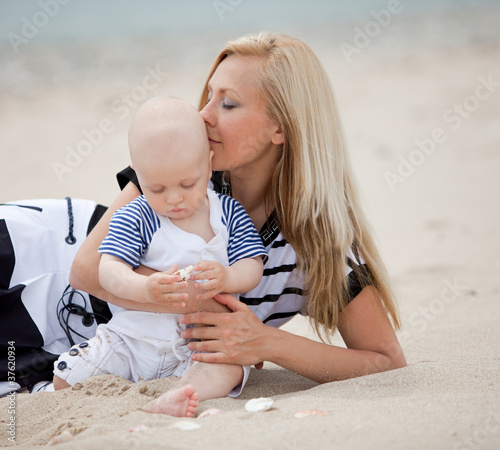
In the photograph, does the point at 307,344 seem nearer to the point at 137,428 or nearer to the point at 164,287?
the point at 164,287

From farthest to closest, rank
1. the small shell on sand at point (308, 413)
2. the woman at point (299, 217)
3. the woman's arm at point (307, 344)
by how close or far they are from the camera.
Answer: the woman at point (299, 217) → the woman's arm at point (307, 344) → the small shell on sand at point (308, 413)

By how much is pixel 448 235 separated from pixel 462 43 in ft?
32.6

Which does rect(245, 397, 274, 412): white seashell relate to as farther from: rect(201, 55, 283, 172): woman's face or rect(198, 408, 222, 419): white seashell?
rect(201, 55, 283, 172): woman's face

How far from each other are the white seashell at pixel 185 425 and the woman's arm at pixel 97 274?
22.8 inches

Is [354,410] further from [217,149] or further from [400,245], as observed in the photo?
[400,245]

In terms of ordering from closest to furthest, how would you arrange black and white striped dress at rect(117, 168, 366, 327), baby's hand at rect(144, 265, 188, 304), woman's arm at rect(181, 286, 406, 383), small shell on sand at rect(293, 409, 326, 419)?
small shell on sand at rect(293, 409, 326, 419) < baby's hand at rect(144, 265, 188, 304) < woman's arm at rect(181, 286, 406, 383) < black and white striped dress at rect(117, 168, 366, 327)

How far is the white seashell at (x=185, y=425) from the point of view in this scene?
2.07 metres

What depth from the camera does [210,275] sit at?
2438 mm

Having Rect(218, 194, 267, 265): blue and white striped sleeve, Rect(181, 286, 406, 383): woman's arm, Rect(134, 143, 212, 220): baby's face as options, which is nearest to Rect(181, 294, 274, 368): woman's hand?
Rect(181, 286, 406, 383): woman's arm

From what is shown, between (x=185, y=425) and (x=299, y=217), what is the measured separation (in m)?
1.14

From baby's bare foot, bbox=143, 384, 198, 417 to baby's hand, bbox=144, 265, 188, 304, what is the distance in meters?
0.32

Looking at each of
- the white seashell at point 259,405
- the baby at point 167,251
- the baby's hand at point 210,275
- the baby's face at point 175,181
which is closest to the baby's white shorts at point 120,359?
the baby at point 167,251

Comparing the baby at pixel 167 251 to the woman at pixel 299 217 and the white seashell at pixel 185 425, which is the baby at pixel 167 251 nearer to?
the woman at pixel 299 217

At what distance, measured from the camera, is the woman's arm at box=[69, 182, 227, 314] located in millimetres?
2633
